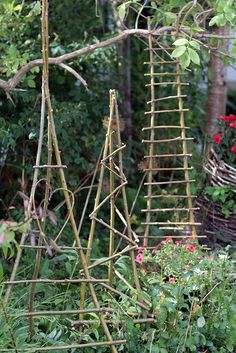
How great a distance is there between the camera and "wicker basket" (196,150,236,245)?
511cm

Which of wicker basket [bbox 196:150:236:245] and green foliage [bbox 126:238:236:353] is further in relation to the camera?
wicker basket [bbox 196:150:236:245]

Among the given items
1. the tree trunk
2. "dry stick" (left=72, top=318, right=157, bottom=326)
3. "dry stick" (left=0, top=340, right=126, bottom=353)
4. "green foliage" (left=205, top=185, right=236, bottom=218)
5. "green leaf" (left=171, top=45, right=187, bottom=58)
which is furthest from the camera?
the tree trunk

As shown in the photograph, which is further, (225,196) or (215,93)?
(215,93)

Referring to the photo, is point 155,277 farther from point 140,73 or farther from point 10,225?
point 140,73

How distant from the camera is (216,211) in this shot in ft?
17.2

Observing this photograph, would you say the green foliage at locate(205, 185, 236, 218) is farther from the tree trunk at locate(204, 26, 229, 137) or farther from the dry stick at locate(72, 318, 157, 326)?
the dry stick at locate(72, 318, 157, 326)

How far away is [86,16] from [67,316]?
131 inches

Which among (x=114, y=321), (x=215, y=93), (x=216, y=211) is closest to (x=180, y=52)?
(x=114, y=321)

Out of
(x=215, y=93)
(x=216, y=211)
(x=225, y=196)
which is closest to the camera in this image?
(x=225, y=196)


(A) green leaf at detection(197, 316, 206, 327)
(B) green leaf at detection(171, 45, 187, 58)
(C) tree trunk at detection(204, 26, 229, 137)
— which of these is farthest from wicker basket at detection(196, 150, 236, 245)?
(A) green leaf at detection(197, 316, 206, 327)

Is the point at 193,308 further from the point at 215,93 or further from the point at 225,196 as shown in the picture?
the point at 215,93

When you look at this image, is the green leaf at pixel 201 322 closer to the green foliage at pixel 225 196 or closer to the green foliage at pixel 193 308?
the green foliage at pixel 193 308

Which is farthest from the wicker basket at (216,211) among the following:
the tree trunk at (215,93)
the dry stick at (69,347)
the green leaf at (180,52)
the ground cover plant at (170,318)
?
the dry stick at (69,347)

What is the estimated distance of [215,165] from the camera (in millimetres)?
5238
